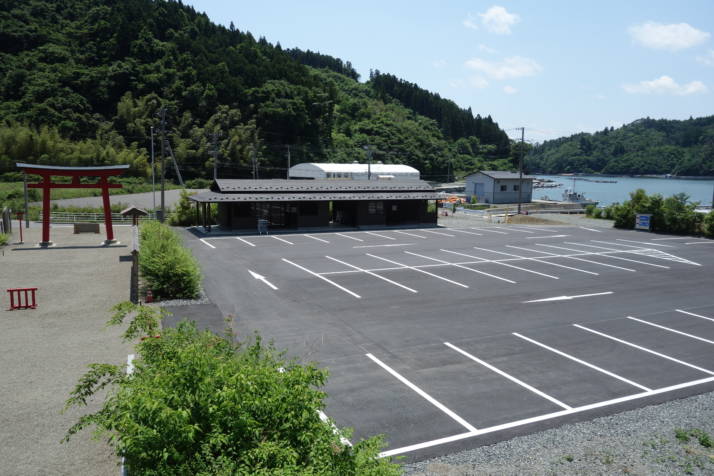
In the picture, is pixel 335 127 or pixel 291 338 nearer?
pixel 291 338

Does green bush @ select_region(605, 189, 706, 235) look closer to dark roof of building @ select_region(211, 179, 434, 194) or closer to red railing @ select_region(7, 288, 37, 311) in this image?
dark roof of building @ select_region(211, 179, 434, 194)

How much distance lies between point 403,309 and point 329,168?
56137 millimetres

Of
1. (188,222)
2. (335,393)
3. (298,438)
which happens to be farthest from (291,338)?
(188,222)

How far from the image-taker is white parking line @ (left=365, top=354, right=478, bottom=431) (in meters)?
8.15

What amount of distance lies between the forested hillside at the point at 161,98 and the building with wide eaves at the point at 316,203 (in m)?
32.1

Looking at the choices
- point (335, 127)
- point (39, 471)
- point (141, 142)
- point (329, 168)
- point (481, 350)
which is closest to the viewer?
point (39, 471)

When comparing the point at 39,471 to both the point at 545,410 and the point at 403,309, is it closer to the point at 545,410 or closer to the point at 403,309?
the point at 545,410

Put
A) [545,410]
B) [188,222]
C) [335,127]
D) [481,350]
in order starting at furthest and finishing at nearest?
[335,127] < [188,222] < [481,350] < [545,410]

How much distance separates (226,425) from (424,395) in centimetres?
550

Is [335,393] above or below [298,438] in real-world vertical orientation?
below

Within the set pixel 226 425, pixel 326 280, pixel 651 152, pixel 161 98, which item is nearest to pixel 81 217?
pixel 326 280

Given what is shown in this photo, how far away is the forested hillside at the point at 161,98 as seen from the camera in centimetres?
7131

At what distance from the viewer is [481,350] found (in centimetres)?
1151

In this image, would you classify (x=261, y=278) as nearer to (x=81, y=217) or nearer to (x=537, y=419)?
(x=537, y=419)
